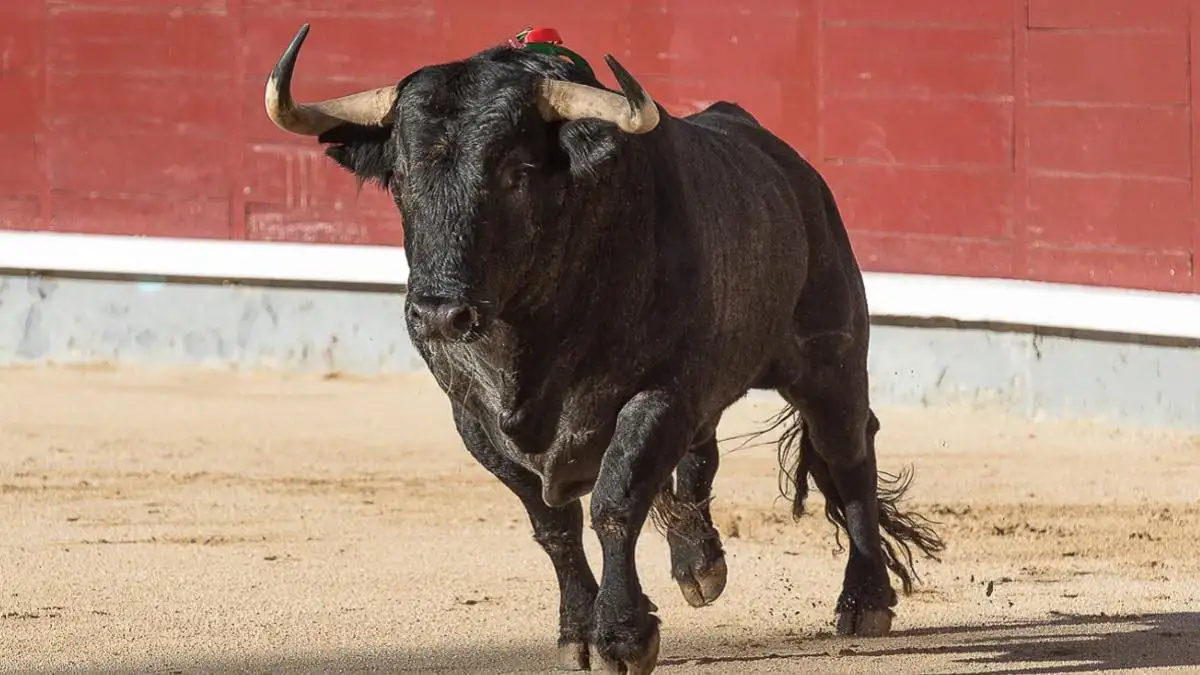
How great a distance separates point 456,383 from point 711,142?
72 centimetres

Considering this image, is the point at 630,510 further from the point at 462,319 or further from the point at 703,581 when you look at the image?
the point at 703,581

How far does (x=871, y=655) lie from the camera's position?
453 centimetres

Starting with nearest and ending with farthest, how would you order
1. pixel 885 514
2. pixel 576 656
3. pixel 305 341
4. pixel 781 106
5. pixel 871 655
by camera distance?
1. pixel 576 656
2. pixel 871 655
3. pixel 885 514
4. pixel 781 106
5. pixel 305 341

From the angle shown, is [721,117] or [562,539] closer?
[562,539]

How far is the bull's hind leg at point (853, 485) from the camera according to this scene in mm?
4746

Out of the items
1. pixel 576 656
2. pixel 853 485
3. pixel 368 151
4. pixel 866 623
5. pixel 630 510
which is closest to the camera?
pixel 630 510

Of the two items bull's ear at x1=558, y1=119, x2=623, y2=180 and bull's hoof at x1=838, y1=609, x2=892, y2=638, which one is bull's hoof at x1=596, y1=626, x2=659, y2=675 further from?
bull's hoof at x1=838, y1=609, x2=892, y2=638

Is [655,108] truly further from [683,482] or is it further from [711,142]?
[683,482]

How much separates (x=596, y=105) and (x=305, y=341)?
4.84 meters

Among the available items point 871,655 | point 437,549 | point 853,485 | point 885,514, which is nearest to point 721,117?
point 853,485

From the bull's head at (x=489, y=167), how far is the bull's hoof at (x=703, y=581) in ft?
3.35

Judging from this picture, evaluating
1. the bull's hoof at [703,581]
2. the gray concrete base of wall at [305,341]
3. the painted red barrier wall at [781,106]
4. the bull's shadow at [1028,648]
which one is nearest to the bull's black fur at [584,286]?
the bull's hoof at [703,581]

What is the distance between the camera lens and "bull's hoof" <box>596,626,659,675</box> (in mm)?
3883

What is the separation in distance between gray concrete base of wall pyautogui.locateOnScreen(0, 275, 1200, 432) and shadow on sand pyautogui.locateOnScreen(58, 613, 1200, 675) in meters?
2.81
